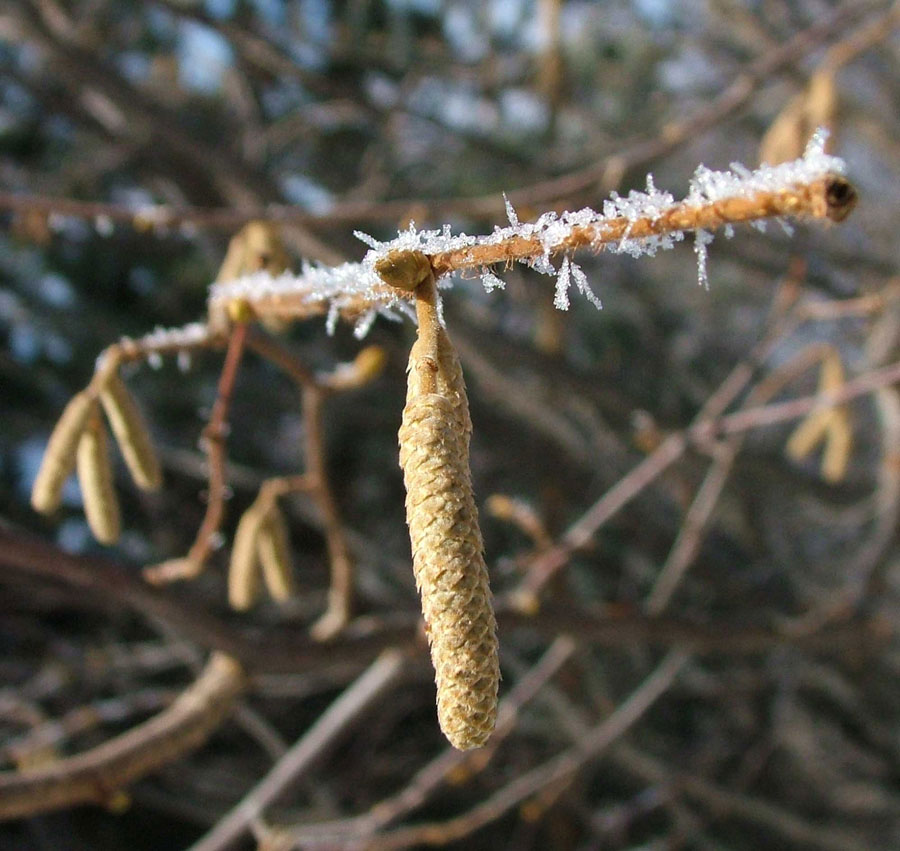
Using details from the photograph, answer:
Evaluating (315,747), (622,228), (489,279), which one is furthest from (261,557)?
(622,228)

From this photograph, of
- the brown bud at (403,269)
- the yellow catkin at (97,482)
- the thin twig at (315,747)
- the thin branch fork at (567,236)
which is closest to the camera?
the thin branch fork at (567,236)

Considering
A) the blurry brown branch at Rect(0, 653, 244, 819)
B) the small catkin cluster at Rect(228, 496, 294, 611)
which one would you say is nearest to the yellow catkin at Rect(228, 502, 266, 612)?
the small catkin cluster at Rect(228, 496, 294, 611)

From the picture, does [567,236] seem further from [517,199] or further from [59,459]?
[517,199]

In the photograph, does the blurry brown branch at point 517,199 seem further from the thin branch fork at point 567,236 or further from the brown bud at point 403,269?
the brown bud at point 403,269

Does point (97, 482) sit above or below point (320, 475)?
below

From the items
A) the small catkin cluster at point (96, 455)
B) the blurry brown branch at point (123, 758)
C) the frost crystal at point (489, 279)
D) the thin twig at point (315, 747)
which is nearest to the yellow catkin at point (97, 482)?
the small catkin cluster at point (96, 455)

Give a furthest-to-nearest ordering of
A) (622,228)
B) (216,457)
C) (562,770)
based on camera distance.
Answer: (562,770)
(216,457)
(622,228)

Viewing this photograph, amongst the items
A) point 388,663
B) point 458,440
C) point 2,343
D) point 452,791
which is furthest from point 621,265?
point 458,440
